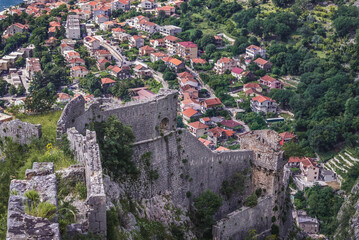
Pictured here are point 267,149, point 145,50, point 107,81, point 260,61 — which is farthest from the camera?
point 145,50

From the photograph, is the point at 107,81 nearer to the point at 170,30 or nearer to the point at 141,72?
the point at 141,72

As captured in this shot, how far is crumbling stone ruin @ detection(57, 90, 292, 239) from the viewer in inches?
851

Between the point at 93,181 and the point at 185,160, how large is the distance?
1169cm

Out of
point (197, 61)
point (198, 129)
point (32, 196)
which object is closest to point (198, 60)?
point (197, 61)

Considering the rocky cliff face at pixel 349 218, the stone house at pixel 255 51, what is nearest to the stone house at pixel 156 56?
the stone house at pixel 255 51

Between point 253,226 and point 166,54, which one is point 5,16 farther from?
point 253,226

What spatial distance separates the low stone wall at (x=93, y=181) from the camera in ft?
38.9

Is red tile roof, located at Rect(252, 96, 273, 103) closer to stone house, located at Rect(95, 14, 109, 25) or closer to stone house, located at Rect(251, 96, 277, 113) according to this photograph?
stone house, located at Rect(251, 96, 277, 113)

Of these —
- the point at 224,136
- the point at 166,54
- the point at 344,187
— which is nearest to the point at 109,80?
the point at 166,54

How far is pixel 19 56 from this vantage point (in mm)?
80500

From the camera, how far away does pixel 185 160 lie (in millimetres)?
24219

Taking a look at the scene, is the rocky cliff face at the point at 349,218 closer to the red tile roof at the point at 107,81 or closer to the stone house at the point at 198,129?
the stone house at the point at 198,129

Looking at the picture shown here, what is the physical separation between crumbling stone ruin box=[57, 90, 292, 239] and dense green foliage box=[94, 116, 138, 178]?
475mm

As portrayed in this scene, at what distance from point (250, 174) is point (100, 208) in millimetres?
16046
